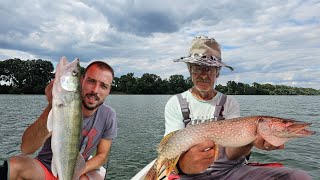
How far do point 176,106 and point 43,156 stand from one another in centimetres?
200

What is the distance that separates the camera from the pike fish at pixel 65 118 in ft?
10.4

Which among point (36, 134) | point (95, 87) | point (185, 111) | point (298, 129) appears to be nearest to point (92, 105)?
point (95, 87)

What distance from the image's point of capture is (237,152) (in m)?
3.98

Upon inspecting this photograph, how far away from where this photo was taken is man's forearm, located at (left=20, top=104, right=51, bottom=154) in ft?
12.1

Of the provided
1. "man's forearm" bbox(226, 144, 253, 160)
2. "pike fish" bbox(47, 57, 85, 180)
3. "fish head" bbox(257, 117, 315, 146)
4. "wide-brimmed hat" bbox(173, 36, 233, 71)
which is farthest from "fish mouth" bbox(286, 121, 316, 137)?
"pike fish" bbox(47, 57, 85, 180)

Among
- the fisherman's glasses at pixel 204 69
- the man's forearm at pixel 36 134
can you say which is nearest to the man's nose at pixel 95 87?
the man's forearm at pixel 36 134

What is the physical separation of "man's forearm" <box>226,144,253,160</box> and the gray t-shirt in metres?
1.79

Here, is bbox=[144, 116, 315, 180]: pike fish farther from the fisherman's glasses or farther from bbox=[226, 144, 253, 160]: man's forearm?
the fisherman's glasses

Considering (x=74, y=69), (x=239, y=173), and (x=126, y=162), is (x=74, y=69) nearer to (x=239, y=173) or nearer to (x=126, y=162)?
(x=239, y=173)

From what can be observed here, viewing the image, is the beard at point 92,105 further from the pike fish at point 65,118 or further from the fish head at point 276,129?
the fish head at point 276,129

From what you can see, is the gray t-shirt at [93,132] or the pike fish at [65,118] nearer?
the pike fish at [65,118]

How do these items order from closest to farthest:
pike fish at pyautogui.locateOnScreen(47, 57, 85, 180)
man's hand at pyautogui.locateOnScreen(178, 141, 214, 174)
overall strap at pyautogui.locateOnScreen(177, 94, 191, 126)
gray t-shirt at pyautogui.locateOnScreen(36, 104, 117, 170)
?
pike fish at pyautogui.locateOnScreen(47, 57, 85, 180) < man's hand at pyautogui.locateOnScreen(178, 141, 214, 174) < overall strap at pyautogui.locateOnScreen(177, 94, 191, 126) < gray t-shirt at pyautogui.locateOnScreen(36, 104, 117, 170)

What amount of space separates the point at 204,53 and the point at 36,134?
92.8 inches

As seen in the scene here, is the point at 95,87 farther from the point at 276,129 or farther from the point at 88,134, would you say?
the point at 276,129
